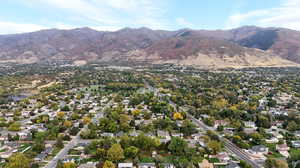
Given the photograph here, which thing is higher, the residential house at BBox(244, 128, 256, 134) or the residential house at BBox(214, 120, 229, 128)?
the residential house at BBox(214, 120, 229, 128)

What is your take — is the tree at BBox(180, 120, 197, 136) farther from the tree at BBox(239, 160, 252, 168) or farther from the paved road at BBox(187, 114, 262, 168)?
the tree at BBox(239, 160, 252, 168)

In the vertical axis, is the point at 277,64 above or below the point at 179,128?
above

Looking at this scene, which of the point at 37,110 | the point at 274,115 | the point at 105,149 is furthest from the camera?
the point at 37,110

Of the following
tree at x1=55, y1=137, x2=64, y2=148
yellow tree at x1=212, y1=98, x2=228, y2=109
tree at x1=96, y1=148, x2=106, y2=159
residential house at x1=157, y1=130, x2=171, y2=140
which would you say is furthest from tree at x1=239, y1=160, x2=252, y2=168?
tree at x1=55, y1=137, x2=64, y2=148

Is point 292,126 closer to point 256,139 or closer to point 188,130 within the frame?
point 256,139

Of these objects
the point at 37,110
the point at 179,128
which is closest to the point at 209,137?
the point at 179,128

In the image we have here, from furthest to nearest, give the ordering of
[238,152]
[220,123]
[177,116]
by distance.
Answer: [177,116] → [220,123] → [238,152]

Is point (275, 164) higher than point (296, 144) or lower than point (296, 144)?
higher

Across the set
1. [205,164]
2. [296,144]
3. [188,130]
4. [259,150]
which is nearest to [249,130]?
[296,144]

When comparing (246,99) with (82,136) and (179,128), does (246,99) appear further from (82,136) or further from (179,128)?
(82,136)

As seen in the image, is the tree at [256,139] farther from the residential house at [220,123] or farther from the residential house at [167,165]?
the residential house at [167,165]

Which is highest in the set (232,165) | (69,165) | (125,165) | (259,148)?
(69,165)
